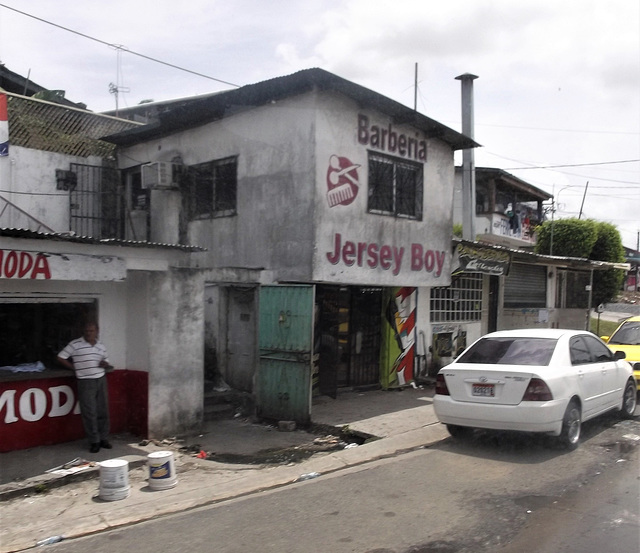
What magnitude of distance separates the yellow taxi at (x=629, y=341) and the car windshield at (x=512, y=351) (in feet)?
13.7

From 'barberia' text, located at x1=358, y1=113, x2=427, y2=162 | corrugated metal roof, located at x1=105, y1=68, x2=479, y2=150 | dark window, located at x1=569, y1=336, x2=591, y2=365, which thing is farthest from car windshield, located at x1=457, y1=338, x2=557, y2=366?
corrugated metal roof, located at x1=105, y1=68, x2=479, y2=150

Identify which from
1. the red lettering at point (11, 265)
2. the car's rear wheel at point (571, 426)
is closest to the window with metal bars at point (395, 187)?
the car's rear wheel at point (571, 426)

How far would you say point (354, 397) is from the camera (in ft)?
39.7

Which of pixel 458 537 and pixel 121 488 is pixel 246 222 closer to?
pixel 121 488

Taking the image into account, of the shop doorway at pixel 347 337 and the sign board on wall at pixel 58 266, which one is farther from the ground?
the sign board on wall at pixel 58 266

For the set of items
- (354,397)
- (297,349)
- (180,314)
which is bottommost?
(354,397)

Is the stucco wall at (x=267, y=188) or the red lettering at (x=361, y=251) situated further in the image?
the red lettering at (x=361, y=251)

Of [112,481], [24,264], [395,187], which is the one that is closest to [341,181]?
[395,187]

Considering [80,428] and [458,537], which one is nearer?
[458,537]

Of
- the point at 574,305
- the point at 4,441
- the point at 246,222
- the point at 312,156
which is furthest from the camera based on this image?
the point at 574,305

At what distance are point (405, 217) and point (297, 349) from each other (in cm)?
416

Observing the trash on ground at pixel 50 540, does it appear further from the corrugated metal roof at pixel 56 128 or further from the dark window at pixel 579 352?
the corrugated metal roof at pixel 56 128

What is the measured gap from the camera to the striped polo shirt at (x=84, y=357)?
305 inches

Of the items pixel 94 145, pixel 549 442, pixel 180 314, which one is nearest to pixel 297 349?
pixel 180 314
